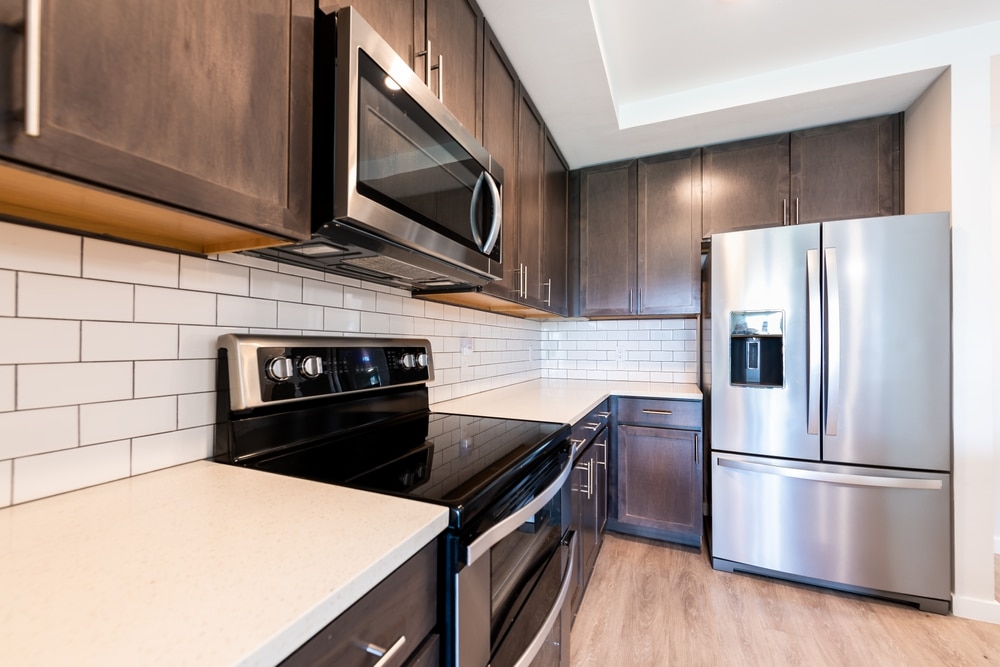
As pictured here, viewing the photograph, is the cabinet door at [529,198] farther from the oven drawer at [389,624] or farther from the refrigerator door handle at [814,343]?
the oven drawer at [389,624]

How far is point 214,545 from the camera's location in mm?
528

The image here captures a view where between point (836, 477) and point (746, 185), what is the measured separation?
166 centimetres

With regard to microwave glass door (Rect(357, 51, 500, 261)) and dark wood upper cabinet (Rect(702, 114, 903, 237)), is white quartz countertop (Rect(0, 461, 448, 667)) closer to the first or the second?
microwave glass door (Rect(357, 51, 500, 261))

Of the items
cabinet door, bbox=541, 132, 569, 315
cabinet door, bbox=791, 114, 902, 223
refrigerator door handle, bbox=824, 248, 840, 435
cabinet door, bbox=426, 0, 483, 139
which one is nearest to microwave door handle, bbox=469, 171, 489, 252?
cabinet door, bbox=426, 0, 483, 139

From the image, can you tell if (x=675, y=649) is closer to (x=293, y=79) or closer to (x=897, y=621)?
(x=897, y=621)

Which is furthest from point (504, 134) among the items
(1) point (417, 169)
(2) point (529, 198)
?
(1) point (417, 169)

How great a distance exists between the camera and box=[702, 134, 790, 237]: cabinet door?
2.42m

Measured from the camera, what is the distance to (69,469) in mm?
712

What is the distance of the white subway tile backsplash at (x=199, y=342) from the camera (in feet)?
2.89

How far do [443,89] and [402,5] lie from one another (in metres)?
0.24

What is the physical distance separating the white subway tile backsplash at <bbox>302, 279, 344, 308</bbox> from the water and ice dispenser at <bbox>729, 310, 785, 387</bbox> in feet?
5.99

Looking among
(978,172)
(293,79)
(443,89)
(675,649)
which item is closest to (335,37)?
(293,79)

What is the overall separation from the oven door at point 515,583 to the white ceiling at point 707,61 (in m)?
1.64

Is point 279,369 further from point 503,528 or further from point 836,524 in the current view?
point 836,524
